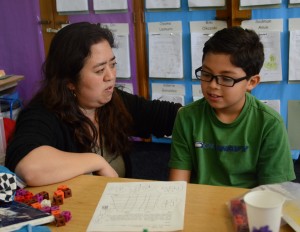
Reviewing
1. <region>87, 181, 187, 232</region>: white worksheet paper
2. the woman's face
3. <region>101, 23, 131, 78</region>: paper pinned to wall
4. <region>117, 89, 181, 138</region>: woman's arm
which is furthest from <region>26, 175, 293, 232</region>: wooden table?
<region>101, 23, 131, 78</region>: paper pinned to wall

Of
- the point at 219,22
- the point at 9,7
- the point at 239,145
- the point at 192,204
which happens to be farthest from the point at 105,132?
the point at 9,7

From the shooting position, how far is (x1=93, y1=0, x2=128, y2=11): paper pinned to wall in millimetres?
3018

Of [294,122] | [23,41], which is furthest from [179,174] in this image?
[23,41]

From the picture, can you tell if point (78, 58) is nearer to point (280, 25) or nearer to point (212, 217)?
point (212, 217)

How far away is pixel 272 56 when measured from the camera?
276 centimetres

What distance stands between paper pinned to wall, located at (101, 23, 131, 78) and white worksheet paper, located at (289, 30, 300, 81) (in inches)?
50.7

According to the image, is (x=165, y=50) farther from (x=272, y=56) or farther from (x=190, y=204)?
(x=190, y=204)

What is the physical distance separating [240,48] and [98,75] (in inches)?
21.8

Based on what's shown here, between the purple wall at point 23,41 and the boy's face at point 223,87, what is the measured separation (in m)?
1.90

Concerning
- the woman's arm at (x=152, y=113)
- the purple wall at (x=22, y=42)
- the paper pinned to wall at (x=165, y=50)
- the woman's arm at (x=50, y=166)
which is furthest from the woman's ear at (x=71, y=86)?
the purple wall at (x=22, y=42)

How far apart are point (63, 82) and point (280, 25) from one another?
72.1 inches

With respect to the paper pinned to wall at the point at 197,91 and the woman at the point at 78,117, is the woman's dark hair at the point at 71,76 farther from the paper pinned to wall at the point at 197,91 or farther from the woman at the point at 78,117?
the paper pinned to wall at the point at 197,91

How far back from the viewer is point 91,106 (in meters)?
1.56

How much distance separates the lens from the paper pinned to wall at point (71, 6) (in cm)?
314
